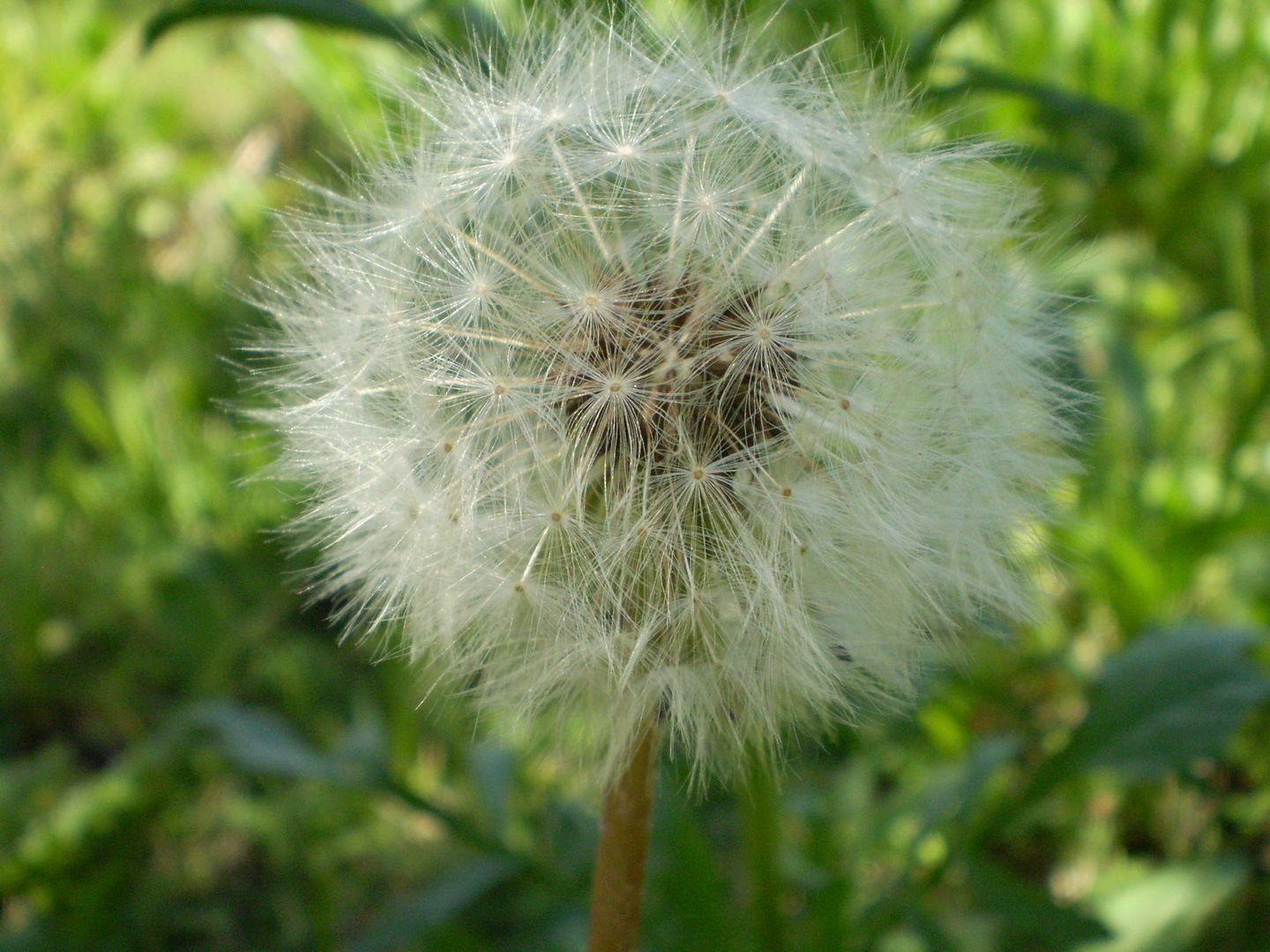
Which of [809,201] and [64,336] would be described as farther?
[64,336]

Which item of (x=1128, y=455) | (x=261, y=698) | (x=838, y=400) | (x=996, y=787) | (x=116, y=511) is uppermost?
(x=116, y=511)

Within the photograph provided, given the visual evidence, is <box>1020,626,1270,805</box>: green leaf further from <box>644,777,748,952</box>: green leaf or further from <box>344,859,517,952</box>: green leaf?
<box>344,859,517,952</box>: green leaf

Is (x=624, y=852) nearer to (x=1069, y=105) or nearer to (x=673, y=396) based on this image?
(x=673, y=396)

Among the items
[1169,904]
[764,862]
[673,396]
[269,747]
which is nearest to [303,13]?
[673,396]

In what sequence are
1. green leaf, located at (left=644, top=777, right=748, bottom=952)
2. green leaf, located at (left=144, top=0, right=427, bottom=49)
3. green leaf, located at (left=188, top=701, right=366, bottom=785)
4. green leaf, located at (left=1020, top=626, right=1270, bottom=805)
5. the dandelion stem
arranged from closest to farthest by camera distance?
the dandelion stem, green leaf, located at (left=144, top=0, right=427, bottom=49), green leaf, located at (left=644, top=777, right=748, bottom=952), green leaf, located at (left=1020, top=626, right=1270, bottom=805), green leaf, located at (left=188, top=701, right=366, bottom=785)

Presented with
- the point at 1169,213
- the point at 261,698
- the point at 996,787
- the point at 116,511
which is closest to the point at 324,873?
the point at 261,698

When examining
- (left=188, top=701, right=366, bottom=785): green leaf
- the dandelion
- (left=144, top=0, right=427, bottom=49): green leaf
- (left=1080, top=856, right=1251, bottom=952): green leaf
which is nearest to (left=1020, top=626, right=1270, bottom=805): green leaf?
(left=1080, top=856, right=1251, bottom=952): green leaf

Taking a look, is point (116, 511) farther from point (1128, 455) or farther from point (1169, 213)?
point (1169, 213)

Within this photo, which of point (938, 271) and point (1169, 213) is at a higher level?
point (938, 271)
